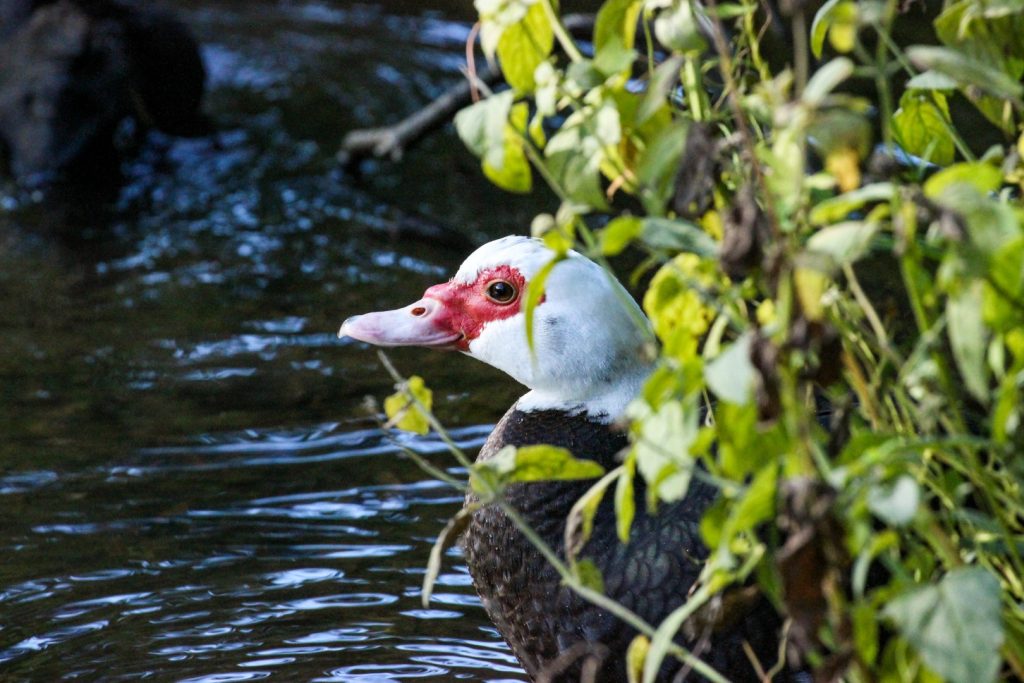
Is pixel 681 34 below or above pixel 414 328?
above

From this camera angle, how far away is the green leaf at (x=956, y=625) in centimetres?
157

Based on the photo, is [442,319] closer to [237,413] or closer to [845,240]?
[237,413]

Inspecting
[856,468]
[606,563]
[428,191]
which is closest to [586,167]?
[856,468]

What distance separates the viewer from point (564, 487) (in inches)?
124

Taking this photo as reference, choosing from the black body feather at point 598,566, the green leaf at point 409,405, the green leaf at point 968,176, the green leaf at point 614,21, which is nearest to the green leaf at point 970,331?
the green leaf at point 968,176

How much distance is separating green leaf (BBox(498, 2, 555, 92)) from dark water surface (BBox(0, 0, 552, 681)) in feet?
6.29

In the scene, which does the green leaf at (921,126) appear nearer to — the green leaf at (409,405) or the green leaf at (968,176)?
the green leaf at (968,176)

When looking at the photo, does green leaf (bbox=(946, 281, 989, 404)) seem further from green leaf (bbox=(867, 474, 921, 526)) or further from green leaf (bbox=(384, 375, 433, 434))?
green leaf (bbox=(384, 375, 433, 434))

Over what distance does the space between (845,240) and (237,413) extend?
3.94 metres

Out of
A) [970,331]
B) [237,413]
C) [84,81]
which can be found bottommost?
[84,81]

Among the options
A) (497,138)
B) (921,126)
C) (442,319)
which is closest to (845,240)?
(497,138)

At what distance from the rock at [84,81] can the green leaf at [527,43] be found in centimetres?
639

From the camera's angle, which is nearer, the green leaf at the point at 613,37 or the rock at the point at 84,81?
the green leaf at the point at 613,37

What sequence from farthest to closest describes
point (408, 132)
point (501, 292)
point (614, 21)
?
point (408, 132), point (501, 292), point (614, 21)
